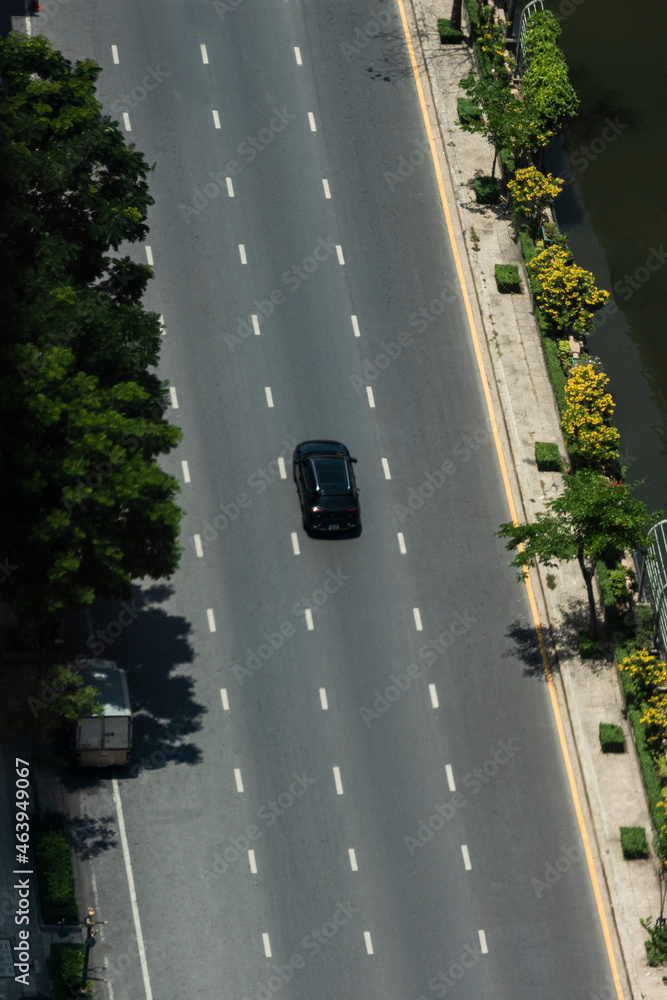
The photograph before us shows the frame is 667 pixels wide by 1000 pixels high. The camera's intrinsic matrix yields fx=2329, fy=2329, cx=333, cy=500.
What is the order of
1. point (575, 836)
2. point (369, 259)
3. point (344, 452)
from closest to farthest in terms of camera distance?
point (575, 836) → point (344, 452) → point (369, 259)

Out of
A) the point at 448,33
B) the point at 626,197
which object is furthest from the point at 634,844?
the point at 448,33

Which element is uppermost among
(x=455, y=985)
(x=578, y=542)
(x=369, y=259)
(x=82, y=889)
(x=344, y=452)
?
(x=369, y=259)

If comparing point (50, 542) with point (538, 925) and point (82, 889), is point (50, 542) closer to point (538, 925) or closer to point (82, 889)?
point (82, 889)

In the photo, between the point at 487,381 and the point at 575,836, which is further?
the point at 487,381

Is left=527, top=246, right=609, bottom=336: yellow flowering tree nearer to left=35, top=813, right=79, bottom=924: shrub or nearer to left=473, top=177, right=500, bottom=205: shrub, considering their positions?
left=473, top=177, right=500, bottom=205: shrub

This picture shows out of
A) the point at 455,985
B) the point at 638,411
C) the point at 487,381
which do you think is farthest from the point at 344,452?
the point at 455,985

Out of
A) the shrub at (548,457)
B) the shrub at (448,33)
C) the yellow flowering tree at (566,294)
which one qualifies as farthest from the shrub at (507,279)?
the shrub at (448,33)

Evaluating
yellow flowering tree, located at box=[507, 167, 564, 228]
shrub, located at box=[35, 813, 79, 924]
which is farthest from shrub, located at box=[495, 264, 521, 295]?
shrub, located at box=[35, 813, 79, 924]
